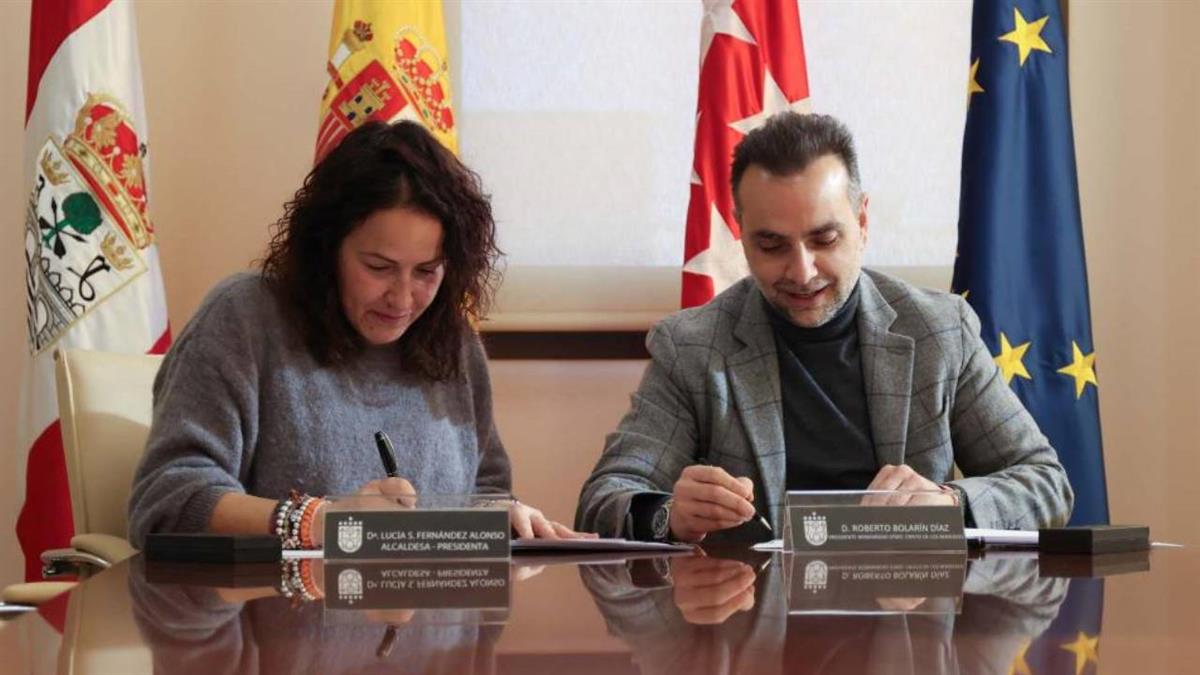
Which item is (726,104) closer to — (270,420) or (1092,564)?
(270,420)

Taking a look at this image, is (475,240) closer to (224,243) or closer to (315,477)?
(315,477)

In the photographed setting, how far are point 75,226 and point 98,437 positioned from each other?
1060mm

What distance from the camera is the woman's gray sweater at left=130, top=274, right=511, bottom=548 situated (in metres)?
2.13

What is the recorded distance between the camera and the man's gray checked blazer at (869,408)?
237cm

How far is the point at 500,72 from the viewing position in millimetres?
3854

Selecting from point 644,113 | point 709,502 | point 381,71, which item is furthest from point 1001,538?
point 644,113

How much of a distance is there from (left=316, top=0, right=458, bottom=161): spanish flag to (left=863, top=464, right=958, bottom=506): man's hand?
1.75 metres

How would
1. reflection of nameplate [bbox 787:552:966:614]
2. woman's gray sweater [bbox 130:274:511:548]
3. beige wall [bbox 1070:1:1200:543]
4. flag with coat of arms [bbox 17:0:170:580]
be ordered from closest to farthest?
reflection of nameplate [bbox 787:552:966:614], woman's gray sweater [bbox 130:274:511:548], flag with coat of arms [bbox 17:0:170:580], beige wall [bbox 1070:1:1200:543]

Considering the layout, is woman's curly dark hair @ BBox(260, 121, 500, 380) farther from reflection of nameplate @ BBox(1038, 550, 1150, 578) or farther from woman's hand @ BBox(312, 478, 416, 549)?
reflection of nameplate @ BBox(1038, 550, 1150, 578)

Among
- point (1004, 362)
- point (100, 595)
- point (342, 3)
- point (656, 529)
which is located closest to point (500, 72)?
point (342, 3)

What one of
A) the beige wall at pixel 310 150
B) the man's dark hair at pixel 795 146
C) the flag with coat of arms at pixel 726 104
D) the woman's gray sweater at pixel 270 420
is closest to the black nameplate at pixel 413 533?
the woman's gray sweater at pixel 270 420

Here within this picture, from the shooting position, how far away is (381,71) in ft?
11.4

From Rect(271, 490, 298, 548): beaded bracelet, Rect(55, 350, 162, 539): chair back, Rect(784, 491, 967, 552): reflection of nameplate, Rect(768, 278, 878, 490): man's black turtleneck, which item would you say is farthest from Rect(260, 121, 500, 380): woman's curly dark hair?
Rect(784, 491, 967, 552): reflection of nameplate

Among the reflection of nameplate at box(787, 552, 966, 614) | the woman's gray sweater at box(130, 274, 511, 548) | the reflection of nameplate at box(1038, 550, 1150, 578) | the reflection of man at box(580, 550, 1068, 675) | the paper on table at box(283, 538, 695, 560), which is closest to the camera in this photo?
the reflection of man at box(580, 550, 1068, 675)
